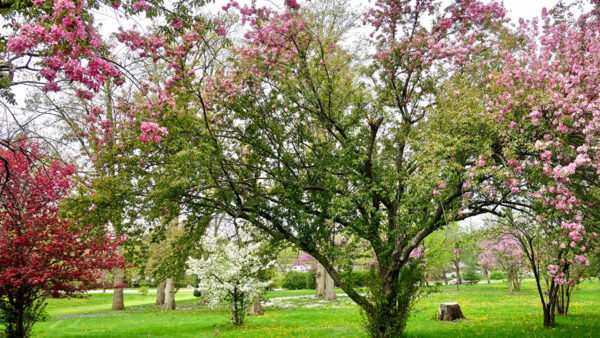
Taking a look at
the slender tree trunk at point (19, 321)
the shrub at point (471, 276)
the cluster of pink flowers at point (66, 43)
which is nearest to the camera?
the cluster of pink flowers at point (66, 43)

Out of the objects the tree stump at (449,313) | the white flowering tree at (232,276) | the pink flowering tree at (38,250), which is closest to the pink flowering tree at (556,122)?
the tree stump at (449,313)

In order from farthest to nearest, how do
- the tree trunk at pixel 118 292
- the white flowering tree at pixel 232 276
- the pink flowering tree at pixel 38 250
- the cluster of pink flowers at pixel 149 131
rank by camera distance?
the tree trunk at pixel 118 292, the white flowering tree at pixel 232 276, the pink flowering tree at pixel 38 250, the cluster of pink flowers at pixel 149 131

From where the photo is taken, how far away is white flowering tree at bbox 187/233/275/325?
46.0 feet

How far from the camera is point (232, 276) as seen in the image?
14.1m

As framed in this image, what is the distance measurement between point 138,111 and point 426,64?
21.1ft

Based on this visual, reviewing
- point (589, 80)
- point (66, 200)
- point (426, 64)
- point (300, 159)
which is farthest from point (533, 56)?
point (66, 200)

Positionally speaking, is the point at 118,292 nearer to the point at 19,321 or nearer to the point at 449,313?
the point at 19,321

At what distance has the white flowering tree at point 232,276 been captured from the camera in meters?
14.0

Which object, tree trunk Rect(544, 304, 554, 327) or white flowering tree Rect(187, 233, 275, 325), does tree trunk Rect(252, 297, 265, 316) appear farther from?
tree trunk Rect(544, 304, 554, 327)

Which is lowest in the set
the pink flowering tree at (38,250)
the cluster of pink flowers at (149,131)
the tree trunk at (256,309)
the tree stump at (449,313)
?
the tree trunk at (256,309)

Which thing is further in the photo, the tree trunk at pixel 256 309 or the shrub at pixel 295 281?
the shrub at pixel 295 281

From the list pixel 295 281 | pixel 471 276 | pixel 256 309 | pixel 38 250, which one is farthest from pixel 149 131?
pixel 471 276

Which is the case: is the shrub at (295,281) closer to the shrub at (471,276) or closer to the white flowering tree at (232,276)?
the shrub at (471,276)

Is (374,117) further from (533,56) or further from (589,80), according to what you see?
(589,80)
